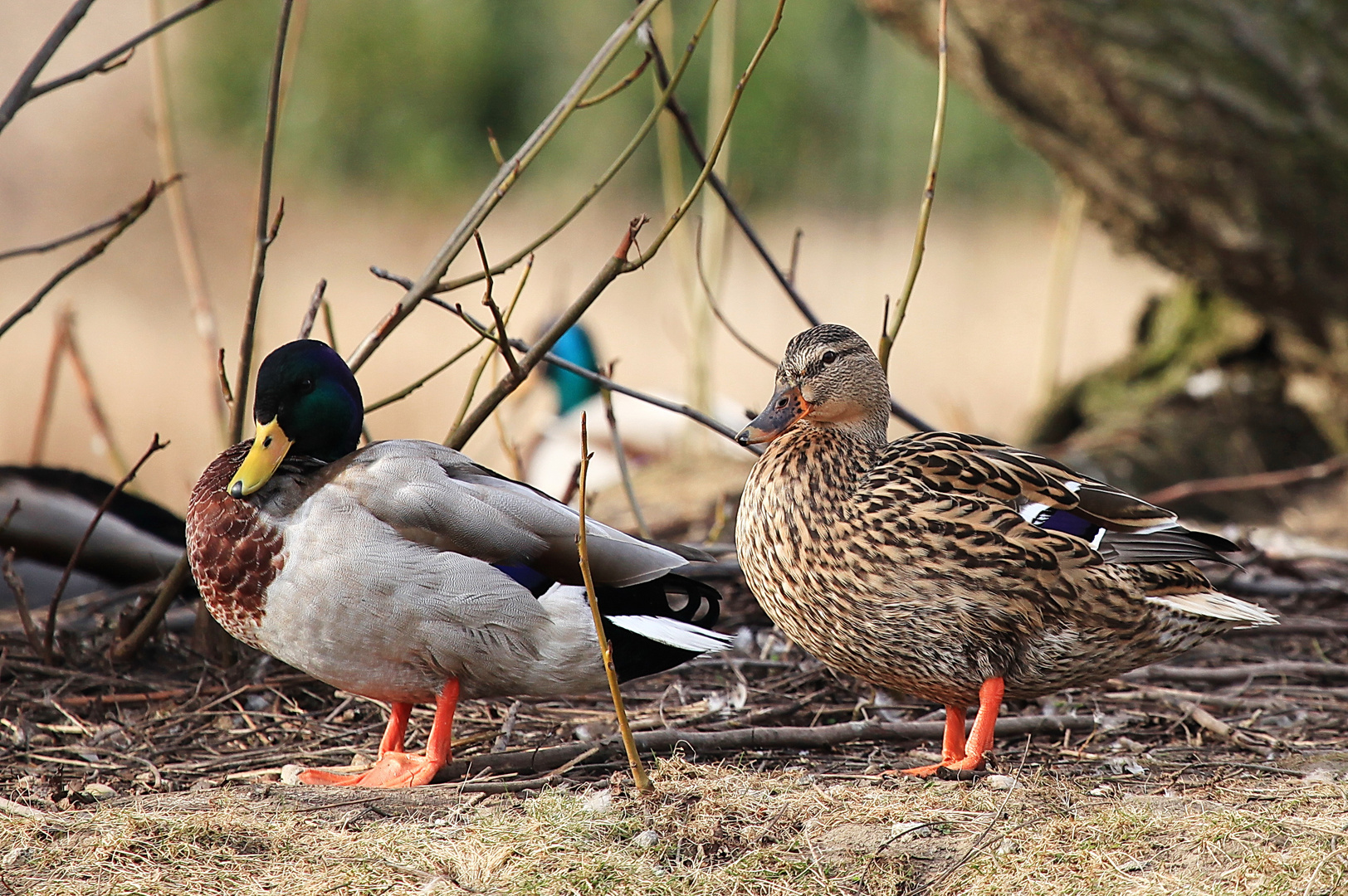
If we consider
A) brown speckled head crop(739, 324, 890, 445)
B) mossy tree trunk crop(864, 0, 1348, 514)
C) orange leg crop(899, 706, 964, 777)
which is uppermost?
mossy tree trunk crop(864, 0, 1348, 514)

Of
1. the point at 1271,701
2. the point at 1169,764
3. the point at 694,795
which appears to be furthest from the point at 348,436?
the point at 1271,701

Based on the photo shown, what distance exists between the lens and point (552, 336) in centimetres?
284

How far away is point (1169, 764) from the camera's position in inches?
105

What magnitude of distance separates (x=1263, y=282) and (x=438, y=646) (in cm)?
447

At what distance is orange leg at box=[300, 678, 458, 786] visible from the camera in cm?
252

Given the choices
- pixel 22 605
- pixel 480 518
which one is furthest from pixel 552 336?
pixel 22 605

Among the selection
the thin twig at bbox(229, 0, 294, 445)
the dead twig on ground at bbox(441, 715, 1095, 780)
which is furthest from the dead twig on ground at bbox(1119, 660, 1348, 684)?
the thin twig at bbox(229, 0, 294, 445)

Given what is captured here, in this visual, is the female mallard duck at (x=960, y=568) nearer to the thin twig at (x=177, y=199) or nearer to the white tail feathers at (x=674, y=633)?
the white tail feathers at (x=674, y=633)

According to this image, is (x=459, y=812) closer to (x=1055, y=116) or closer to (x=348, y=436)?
(x=348, y=436)

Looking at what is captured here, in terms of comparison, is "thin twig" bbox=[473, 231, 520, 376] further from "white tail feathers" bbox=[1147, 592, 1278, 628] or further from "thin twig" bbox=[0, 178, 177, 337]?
"white tail feathers" bbox=[1147, 592, 1278, 628]

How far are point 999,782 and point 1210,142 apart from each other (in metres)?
3.55

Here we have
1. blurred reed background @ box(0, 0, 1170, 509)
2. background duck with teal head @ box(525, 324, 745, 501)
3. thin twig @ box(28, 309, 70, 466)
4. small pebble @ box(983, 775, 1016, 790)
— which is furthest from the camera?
blurred reed background @ box(0, 0, 1170, 509)

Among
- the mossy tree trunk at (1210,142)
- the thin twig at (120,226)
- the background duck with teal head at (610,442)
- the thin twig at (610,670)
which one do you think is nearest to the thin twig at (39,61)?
the thin twig at (120,226)

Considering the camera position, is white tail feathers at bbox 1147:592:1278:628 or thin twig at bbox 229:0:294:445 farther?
thin twig at bbox 229:0:294:445
